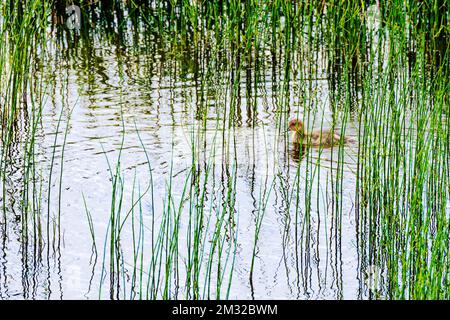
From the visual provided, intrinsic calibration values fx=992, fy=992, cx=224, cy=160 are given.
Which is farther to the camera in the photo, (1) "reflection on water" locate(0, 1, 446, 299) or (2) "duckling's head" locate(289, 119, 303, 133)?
(2) "duckling's head" locate(289, 119, 303, 133)

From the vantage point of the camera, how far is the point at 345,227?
4848 millimetres

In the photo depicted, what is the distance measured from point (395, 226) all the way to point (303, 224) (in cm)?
43

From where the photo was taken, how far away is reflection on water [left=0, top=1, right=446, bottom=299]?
4.35 meters

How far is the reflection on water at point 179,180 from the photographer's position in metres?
4.35

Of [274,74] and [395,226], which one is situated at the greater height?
A: [274,74]

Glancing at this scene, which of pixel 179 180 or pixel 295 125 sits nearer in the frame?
pixel 179 180

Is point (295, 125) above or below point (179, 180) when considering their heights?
above

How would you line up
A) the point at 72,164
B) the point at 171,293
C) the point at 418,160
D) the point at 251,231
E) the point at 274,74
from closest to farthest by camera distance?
the point at 171,293
the point at 418,160
the point at 251,231
the point at 72,164
the point at 274,74

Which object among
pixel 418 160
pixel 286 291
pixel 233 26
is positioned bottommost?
pixel 286 291

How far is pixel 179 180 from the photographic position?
5.49 meters

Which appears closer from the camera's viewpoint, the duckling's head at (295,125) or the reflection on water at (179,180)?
the reflection on water at (179,180)

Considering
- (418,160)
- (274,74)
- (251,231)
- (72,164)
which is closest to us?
(418,160)
